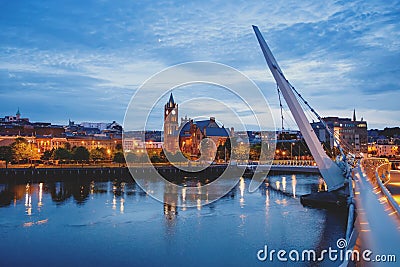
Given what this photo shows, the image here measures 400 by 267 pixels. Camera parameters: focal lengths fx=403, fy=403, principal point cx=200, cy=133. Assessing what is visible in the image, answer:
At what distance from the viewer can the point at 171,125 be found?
35.7 m

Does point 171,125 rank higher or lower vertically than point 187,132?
higher

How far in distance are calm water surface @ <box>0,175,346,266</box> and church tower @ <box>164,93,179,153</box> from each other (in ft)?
76.6

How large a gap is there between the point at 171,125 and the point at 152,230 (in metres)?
29.2

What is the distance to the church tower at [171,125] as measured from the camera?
3395 centimetres

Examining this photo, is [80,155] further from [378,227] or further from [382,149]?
[382,149]

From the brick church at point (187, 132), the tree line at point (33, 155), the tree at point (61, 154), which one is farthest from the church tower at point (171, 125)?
the tree at point (61, 154)

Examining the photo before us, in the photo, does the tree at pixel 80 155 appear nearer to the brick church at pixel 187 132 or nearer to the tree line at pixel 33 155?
the tree line at pixel 33 155

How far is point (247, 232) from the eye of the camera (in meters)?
6.45

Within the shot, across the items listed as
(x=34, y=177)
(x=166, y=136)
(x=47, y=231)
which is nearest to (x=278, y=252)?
(x=47, y=231)

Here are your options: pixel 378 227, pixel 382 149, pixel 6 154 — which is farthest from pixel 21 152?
pixel 382 149

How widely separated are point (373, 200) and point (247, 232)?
2.83 m

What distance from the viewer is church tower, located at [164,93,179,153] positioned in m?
33.9

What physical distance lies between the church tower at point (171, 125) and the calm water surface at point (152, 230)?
23.4m

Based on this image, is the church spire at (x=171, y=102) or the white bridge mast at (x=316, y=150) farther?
the church spire at (x=171, y=102)
